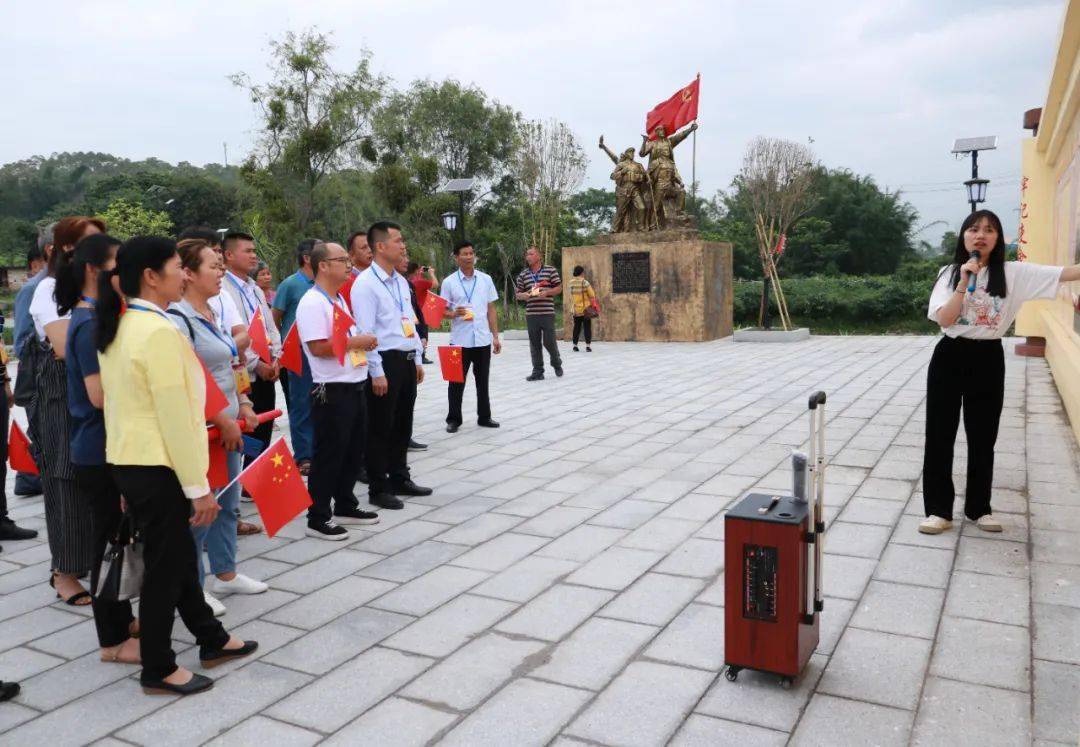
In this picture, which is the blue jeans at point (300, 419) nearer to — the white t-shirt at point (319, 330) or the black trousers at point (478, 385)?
the white t-shirt at point (319, 330)

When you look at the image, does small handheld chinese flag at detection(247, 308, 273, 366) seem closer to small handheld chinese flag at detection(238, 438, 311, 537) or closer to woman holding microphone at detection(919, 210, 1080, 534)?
small handheld chinese flag at detection(238, 438, 311, 537)

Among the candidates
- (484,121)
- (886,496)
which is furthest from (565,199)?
(886,496)

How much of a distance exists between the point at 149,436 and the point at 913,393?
8276 millimetres

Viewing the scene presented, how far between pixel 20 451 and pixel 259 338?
4.60 feet

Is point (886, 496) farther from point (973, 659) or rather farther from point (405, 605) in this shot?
point (405, 605)

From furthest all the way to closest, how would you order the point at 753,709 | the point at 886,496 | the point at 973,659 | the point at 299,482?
1. the point at 886,496
2. the point at 299,482
3. the point at 973,659
4. the point at 753,709

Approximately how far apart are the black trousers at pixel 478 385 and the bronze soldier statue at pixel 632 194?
32.4 feet

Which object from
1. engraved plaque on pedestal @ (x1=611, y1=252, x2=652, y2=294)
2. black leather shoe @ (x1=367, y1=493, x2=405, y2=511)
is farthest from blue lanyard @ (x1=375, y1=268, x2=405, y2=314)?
engraved plaque on pedestal @ (x1=611, y1=252, x2=652, y2=294)

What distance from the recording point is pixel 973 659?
295 cm

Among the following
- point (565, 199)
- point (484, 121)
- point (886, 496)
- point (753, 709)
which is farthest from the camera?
point (484, 121)

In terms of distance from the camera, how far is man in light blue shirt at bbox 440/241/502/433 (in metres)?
7.63

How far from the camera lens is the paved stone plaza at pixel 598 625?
2.63 m

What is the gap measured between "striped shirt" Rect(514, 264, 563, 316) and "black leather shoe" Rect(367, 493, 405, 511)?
605 cm

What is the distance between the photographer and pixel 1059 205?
10508 mm
